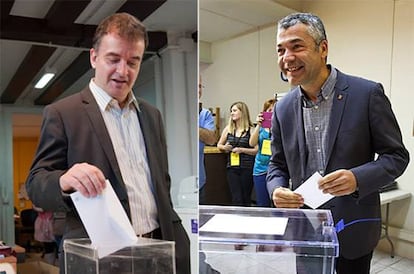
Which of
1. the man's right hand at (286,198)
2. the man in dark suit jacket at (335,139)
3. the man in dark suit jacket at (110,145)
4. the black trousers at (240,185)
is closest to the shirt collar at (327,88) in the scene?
the man in dark suit jacket at (335,139)

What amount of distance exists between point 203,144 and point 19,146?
47cm

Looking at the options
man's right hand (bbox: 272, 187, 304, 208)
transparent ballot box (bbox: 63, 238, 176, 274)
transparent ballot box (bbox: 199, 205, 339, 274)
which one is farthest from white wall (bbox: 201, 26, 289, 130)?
transparent ballot box (bbox: 63, 238, 176, 274)

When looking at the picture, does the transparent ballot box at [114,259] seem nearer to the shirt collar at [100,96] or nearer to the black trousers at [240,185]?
the shirt collar at [100,96]

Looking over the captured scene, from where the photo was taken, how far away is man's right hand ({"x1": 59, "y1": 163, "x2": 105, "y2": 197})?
23.5 inches

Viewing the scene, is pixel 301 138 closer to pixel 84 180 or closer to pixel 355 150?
pixel 355 150

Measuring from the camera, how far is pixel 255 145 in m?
1.14

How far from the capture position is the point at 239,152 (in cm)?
118

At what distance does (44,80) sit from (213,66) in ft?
1.82

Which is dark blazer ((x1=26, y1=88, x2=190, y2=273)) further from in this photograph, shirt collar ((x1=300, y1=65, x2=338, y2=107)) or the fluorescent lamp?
shirt collar ((x1=300, y1=65, x2=338, y2=107))

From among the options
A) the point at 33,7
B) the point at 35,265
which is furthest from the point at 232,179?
the point at 33,7

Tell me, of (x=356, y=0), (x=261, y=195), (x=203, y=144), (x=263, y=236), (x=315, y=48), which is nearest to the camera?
(x=263, y=236)

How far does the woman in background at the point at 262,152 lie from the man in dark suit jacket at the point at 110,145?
0.47 meters

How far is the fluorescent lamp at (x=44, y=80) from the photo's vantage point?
0.66m

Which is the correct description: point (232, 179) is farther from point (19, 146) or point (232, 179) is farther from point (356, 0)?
point (356, 0)
